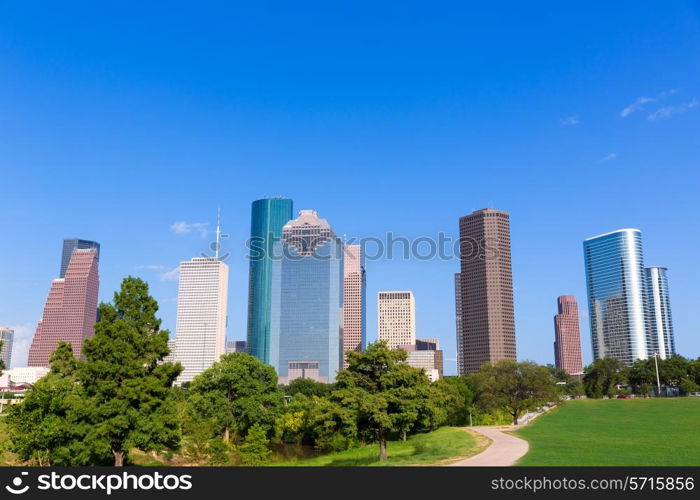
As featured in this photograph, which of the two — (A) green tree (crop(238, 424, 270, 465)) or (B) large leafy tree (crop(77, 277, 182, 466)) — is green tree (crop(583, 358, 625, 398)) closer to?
(A) green tree (crop(238, 424, 270, 465))

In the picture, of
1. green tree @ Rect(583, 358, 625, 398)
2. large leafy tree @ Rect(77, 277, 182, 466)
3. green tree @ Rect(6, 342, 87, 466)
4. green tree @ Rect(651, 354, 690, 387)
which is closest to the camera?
green tree @ Rect(6, 342, 87, 466)

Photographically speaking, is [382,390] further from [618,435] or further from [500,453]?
[618,435]

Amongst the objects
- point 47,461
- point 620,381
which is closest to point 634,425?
point 47,461

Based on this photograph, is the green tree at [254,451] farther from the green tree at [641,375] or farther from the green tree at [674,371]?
the green tree at [674,371]

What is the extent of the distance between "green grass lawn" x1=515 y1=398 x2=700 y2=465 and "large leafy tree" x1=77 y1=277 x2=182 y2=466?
73.3 ft

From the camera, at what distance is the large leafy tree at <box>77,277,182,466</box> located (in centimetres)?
3438

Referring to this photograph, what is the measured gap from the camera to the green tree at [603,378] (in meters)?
127

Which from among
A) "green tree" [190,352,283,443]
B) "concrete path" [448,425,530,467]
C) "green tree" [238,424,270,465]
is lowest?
"green tree" [238,424,270,465]

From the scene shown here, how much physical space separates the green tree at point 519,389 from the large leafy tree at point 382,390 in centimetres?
3645

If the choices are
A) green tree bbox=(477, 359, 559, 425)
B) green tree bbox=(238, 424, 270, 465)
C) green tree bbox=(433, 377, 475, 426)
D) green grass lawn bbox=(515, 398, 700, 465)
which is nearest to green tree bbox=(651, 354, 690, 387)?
green grass lawn bbox=(515, 398, 700, 465)
